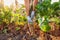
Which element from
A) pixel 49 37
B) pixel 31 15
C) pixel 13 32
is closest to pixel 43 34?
pixel 49 37

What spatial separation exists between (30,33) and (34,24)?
Result: 0.09 m

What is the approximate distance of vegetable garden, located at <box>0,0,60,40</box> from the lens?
4.38 ft

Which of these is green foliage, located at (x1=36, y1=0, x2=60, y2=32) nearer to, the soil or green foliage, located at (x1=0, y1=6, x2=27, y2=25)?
the soil

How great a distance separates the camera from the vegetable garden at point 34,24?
1.33m

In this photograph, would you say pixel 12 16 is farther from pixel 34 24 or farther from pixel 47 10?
pixel 47 10

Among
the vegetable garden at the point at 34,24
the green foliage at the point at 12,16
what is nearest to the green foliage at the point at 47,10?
the vegetable garden at the point at 34,24

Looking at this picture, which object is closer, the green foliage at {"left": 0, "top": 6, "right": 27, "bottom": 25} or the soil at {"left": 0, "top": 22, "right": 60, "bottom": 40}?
the soil at {"left": 0, "top": 22, "right": 60, "bottom": 40}

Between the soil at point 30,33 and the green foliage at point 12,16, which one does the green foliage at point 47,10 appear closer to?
the soil at point 30,33

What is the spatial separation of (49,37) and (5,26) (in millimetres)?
465

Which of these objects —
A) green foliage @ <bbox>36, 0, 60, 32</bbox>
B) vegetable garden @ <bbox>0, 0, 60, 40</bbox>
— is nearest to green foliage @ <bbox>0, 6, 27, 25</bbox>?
vegetable garden @ <bbox>0, 0, 60, 40</bbox>

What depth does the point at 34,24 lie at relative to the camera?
145cm

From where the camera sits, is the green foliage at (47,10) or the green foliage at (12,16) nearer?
the green foliage at (47,10)

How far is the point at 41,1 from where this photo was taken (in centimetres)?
144

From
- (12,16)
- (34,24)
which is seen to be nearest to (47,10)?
(34,24)
